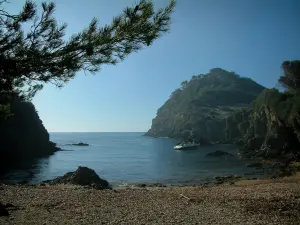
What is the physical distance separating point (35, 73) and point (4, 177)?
35076 mm

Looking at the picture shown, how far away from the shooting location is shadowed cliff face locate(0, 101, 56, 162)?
2383 inches

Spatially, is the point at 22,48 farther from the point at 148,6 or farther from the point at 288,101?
the point at 288,101

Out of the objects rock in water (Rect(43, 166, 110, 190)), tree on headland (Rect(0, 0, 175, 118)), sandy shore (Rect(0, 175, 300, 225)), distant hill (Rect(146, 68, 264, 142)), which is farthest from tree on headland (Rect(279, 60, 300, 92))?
tree on headland (Rect(0, 0, 175, 118))

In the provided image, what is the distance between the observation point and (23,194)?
670 inches

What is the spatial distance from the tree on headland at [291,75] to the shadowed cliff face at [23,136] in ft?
200

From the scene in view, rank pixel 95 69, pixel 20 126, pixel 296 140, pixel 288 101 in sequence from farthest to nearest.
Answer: pixel 20 126, pixel 288 101, pixel 296 140, pixel 95 69

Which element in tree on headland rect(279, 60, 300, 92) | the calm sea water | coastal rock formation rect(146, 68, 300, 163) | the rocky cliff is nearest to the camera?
the calm sea water

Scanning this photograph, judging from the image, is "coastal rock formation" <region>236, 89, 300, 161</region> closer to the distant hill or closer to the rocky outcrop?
the distant hill

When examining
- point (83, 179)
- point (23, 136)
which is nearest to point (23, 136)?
point (23, 136)

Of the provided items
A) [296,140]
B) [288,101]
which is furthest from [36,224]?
[288,101]

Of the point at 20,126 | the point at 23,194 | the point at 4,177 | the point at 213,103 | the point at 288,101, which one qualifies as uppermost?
the point at 213,103

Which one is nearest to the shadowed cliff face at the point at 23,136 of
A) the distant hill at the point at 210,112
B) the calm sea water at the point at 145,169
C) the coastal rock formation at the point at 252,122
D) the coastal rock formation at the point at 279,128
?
the calm sea water at the point at 145,169

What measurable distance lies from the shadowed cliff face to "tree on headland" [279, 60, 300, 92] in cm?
6089

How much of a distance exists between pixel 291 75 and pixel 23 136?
6815 centimetres
